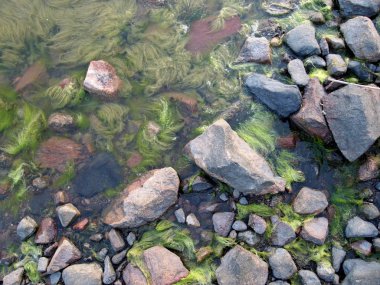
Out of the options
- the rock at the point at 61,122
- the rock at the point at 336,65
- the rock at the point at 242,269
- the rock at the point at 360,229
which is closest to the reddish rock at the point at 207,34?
the rock at the point at 336,65

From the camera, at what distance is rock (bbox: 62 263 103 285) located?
3.77 m

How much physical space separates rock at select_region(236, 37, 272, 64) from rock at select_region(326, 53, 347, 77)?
2.38 ft

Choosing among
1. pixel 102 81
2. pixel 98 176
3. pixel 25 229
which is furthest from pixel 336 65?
pixel 25 229

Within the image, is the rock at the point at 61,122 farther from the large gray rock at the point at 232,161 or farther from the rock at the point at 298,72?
the rock at the point at 298,72

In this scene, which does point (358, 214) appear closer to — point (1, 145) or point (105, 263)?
point (105, 263)

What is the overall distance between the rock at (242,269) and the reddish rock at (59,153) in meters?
2.12

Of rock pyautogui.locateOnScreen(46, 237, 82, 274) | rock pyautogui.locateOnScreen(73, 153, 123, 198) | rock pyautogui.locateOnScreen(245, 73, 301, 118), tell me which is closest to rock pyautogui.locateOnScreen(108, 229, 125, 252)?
rock pyautogui.locateOnScreen(46, 237, 82, 274)

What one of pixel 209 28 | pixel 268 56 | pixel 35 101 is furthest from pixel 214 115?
Result: pixel 35 101

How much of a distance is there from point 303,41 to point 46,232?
12.6 feet

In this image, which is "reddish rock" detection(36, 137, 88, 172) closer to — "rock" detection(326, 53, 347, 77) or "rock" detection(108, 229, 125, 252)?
"rock" detection(108, 229, 125, 252)

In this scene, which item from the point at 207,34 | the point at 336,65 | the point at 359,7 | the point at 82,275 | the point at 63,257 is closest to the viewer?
the point at 82,275

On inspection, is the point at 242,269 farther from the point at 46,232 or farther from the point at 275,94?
the point at 46,232

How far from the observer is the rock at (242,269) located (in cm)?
364

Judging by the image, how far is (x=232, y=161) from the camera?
3807 millimetres
